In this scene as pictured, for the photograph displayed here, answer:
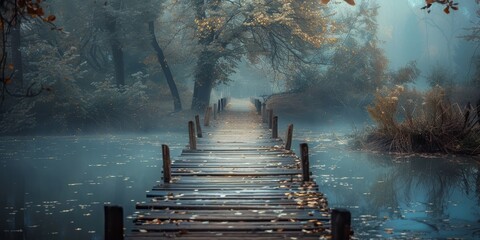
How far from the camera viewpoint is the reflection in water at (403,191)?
40.3 feet

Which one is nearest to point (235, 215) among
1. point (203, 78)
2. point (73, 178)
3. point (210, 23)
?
point (73, 178)

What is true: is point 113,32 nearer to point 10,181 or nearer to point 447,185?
point 10,181

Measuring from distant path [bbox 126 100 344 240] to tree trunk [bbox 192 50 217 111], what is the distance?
66.1 ft

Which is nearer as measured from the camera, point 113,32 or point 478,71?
point 478,71

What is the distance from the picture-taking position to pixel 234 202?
9.08m

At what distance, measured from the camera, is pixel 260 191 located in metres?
10.0

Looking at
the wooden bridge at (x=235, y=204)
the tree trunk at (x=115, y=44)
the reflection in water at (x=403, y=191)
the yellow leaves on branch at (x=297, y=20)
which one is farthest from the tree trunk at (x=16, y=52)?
the wooden bridge at (x=235, y=204)

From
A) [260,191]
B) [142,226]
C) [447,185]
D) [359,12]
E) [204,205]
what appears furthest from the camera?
[359,12]

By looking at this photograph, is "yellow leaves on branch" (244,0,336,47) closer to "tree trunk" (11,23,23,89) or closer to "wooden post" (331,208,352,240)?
"tree trunk" (11,23,23,89)

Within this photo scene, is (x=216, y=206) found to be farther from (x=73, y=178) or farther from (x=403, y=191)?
(x=73, y=178)

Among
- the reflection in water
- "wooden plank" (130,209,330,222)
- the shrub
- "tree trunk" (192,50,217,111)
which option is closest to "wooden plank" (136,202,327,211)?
"wooden plank" (130,209,330,222)

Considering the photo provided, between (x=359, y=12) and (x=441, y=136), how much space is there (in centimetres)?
2631

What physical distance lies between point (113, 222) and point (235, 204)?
3.10 meters

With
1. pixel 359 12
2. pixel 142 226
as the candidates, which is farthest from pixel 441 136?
pixel 359 12
